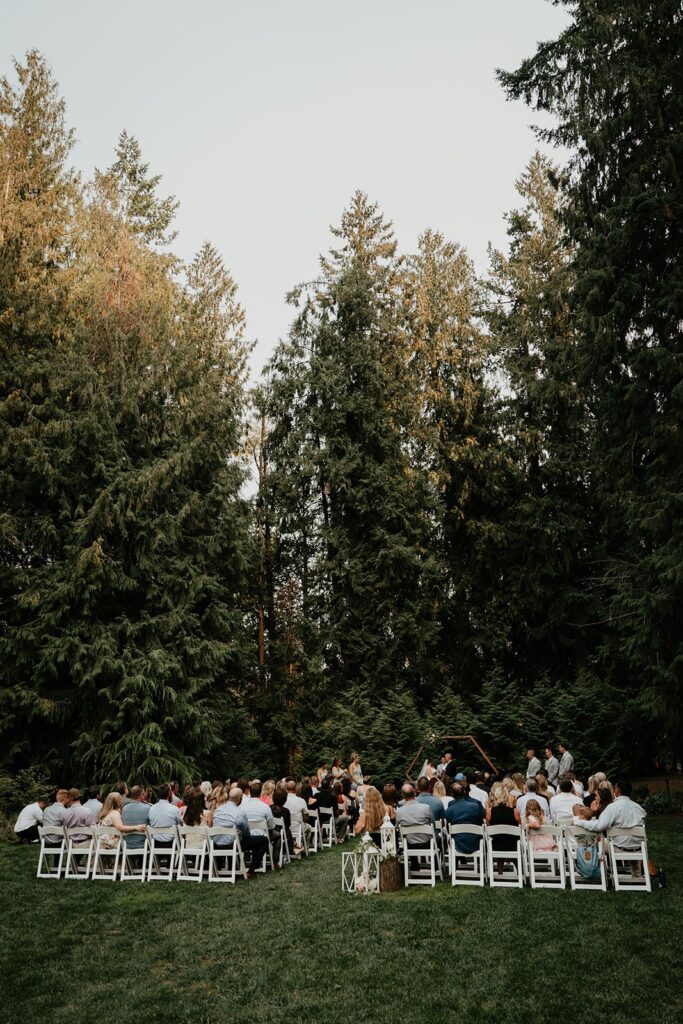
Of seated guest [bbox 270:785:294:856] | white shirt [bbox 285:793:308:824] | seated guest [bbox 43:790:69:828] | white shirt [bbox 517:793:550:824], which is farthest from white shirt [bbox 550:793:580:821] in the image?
seated guest [bbox 43:790:69:828]

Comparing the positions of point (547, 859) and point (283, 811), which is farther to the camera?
point (283, 811)

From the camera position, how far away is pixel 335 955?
737cm

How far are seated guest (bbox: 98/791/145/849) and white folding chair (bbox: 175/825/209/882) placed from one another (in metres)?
0.60

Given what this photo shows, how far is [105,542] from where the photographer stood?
69.8ft

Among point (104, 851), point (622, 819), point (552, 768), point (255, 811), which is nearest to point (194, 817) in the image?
point (255, 811)

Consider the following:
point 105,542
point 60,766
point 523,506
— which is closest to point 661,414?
point 523,506

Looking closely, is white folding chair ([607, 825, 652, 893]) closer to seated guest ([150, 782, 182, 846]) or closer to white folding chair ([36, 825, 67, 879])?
seated guest ([150, 782, 182, 846])

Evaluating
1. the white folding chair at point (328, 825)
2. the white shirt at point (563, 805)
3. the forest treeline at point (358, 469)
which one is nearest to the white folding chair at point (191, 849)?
the white folding chair at point (328, 825)

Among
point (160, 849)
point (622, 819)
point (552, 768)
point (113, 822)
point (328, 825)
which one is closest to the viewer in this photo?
point (622, 819)

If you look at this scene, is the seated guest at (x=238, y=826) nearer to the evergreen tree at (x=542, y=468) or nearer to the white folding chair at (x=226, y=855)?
the white folding chair at (x=226, y=855)

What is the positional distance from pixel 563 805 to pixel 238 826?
410 centimetres

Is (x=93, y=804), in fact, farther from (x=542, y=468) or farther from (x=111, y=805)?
(x=542, y=468)

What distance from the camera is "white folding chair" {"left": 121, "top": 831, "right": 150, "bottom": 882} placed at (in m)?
10.9

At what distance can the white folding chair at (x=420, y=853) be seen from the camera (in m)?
9.95
